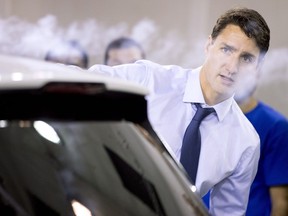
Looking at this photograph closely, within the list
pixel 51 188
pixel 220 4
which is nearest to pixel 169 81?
pixel 220 4

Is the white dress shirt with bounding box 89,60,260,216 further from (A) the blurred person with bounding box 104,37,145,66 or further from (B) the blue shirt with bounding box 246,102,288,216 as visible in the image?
(A) the blurred person with bounding box 104,37,145,66

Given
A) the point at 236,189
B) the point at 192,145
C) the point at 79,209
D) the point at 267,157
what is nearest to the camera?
the point at 79,209

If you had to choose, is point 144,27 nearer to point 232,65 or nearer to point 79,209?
point 232,65

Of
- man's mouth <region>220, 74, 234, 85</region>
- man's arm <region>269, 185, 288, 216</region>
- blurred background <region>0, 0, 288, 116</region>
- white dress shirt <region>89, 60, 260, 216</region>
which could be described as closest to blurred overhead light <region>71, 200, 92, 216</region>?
white dress shirt <region>89, 60, 260, 216</region>

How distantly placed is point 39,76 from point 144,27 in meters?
2.83

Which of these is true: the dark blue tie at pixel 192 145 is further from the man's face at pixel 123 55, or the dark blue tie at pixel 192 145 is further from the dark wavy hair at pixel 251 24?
the man's face at pixel 123 55

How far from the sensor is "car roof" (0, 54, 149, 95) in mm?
1394

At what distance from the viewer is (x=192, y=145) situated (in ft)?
9.49

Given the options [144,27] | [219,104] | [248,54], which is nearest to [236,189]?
[219,104]

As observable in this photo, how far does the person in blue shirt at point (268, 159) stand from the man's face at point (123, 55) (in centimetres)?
96

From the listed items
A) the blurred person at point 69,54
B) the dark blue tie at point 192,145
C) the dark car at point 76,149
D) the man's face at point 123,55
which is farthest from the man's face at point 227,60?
the dark car at point 76,149

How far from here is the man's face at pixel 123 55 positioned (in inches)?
161

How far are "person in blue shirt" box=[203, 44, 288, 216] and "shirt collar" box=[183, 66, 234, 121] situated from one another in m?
0.25

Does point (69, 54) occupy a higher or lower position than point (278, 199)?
higher
